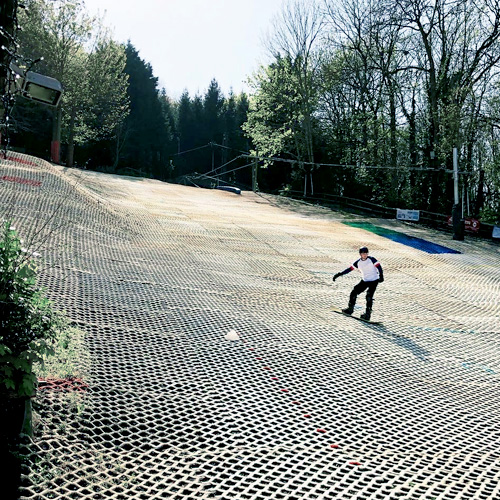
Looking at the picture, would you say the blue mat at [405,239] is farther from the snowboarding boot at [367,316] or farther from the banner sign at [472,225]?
the snowboarding boot at [367,316]

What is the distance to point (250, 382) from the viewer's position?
6.64 meters

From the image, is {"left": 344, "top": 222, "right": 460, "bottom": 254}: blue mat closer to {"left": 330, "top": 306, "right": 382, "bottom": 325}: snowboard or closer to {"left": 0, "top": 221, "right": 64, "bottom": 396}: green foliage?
{"left": 330, "top": 306, "right": 382, "bottom": 325}: snowboard

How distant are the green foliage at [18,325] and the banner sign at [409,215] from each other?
28.6m

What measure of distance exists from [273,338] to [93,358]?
2.96 metres

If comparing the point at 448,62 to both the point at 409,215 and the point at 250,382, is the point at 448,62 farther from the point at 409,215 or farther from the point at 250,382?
the point at 250,382

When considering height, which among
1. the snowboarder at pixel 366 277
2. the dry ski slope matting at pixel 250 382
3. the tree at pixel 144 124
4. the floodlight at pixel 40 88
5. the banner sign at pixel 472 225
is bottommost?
the dry ski slope matting at pixel 250 382

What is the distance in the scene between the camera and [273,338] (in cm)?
848

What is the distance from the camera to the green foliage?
175 inches

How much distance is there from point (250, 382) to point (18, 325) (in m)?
2.94

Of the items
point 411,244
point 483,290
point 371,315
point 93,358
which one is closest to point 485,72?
point 411,244

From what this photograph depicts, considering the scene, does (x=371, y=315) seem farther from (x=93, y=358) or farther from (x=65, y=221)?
(x=65, y=221)

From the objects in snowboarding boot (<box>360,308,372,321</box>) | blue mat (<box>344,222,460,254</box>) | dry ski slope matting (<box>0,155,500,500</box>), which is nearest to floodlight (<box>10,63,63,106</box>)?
dry ski slope matting (<box>0,155,500,500</box>)

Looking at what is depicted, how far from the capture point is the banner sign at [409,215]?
102ft

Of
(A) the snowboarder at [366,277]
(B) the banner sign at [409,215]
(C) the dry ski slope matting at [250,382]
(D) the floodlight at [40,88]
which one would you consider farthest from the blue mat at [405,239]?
(D) the floodlight at [40,88]
